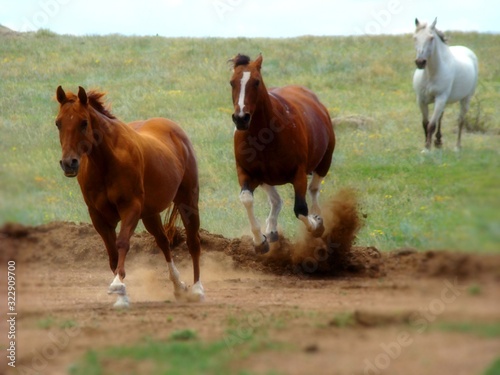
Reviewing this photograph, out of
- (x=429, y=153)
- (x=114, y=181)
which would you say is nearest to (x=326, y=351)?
(x=114, y=181)

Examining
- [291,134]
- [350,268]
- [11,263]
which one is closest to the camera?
[11,263]

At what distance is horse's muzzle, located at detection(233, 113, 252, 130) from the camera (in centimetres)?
996

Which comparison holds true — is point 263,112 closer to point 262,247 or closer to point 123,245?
point 262,247

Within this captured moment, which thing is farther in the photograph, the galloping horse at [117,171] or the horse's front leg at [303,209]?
the horse's front leg at [303,209]

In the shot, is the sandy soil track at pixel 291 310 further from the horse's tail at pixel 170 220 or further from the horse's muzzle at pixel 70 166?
the horse's muzzle at pixel 70 166

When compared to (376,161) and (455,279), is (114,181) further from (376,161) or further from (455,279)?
(376,161)

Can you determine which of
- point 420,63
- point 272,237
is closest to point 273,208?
point 272,237

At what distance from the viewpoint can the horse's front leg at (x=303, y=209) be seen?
11.0 metres

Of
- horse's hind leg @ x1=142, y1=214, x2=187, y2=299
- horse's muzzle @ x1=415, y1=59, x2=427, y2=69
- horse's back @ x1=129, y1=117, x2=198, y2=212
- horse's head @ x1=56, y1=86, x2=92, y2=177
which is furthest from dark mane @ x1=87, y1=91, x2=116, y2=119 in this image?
horse's muzzle @ x1=415, y1=59, x2=427, y2=69

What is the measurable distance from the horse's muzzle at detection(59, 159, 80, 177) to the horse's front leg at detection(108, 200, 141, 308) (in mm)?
821

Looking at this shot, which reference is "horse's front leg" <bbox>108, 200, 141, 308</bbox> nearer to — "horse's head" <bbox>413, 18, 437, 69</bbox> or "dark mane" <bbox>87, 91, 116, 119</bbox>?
"dark mane" <bbox>87, 91, 116, 119</bbox>

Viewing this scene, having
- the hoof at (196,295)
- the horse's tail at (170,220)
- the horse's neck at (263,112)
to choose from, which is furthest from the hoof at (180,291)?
the horse's neck at (263,112)

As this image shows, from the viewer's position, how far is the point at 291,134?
1082 centimetres

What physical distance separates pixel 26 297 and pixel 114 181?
1.44 m
